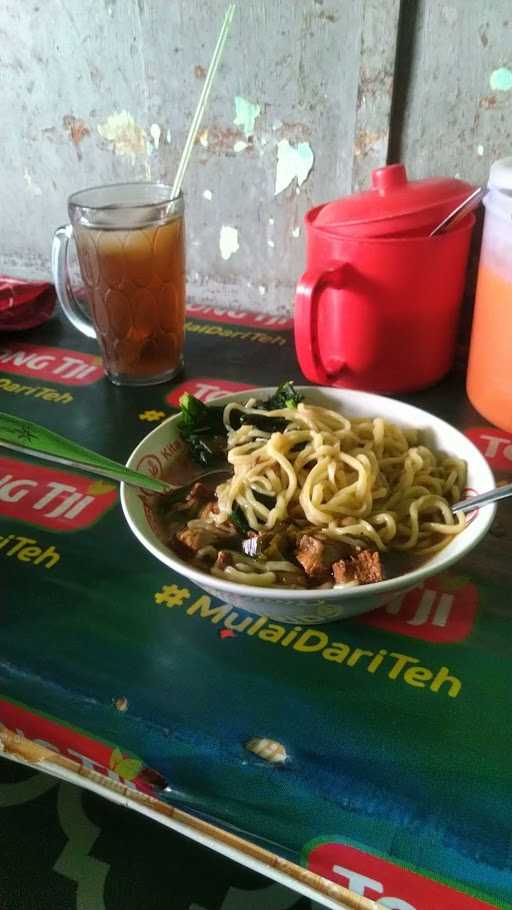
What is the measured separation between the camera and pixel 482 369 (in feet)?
3.55

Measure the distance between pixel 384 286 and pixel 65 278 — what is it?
61 centimetres

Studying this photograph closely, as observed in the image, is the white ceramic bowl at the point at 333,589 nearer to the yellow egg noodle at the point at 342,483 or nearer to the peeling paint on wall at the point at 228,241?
the yellow egg noodle at the point at 342,483

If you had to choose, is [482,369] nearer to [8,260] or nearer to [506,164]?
[506,164]

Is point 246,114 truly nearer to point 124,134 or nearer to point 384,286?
point 124,134

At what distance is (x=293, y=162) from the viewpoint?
1357 mm

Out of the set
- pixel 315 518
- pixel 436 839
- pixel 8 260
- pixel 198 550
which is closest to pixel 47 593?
pixel 198 550

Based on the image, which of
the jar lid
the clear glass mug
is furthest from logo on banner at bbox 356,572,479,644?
the clear glass mug

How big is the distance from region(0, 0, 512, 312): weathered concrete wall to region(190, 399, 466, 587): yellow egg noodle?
0.57 m

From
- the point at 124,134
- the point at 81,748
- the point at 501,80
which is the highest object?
the point at 501,80

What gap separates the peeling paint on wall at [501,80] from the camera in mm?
1099

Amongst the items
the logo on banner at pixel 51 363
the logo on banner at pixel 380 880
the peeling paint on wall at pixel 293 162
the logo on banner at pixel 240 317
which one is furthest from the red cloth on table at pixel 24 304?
the logo on banner at pixel 380 880

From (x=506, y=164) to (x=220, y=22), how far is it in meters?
0.67

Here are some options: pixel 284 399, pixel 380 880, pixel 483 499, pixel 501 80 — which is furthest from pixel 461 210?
pixel 380 880

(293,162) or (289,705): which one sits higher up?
(293,162)
